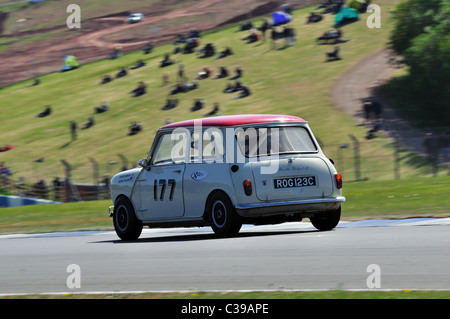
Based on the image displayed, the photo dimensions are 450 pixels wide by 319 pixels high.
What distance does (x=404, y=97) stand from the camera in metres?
45.1

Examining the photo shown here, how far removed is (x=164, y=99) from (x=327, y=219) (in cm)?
4207

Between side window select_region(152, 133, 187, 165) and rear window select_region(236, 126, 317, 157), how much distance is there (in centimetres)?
110

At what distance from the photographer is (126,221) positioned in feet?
44.1

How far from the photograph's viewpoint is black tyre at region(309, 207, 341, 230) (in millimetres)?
12680

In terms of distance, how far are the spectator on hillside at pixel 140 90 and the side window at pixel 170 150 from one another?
44401 millimetres

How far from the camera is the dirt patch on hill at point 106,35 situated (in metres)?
77.1

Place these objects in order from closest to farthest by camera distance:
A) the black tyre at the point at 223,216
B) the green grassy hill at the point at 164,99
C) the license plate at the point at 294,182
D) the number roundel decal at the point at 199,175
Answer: the black tyre at the point at 223,216 < the license plate at the point at 294,182 < the number roundel decal at the point at 199,175 < the green grassy hill at the point at 164,99

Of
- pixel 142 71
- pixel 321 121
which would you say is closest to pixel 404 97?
pixel 321 121

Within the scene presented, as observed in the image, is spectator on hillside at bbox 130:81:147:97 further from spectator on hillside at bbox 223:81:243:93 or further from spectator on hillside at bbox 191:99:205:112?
spectator on hillside at bbox 191:99:205:112

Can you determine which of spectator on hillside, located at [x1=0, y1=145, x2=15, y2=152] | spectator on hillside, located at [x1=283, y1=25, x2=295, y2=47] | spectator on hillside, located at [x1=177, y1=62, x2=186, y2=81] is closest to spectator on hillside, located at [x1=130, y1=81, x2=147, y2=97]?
spectator on hillside, located at [x1=177, y1=62, x2=186, y2=81]

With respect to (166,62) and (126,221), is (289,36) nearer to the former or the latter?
(166,62)

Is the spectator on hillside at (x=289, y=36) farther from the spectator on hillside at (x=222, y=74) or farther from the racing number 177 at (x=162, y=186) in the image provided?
the racing number 177 at (x=162, y=186)

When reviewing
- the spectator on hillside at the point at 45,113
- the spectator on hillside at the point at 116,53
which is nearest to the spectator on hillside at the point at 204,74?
the spectator on hillside at the point at 45,113
